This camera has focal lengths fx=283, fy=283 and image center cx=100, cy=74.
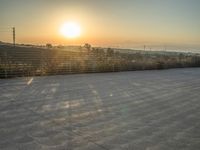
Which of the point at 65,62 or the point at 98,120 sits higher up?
the point at 65,62

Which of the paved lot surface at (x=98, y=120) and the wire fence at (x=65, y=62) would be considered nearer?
the paved lot surface at (x=98, y=120)

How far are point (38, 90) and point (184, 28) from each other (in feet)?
44.0

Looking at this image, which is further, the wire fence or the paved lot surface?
the wire fence

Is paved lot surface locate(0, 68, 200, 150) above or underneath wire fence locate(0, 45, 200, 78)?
underneath

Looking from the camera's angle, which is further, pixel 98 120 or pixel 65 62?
pixel 65 62

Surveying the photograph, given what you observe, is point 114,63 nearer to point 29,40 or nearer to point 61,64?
point 61,64

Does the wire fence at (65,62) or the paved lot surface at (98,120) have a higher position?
the wire fence at (65,62)

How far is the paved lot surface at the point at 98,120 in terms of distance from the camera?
3665mm

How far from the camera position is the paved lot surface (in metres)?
3.66

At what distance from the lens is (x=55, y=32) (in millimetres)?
15656

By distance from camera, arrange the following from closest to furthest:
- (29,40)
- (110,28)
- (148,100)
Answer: (148,100) → (110,28) → (29,40)

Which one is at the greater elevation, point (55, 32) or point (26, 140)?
point (55, 32)

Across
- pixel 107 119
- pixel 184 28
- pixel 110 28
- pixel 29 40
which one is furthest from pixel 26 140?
A: pixel 184 28

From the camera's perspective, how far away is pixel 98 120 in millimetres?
4855
